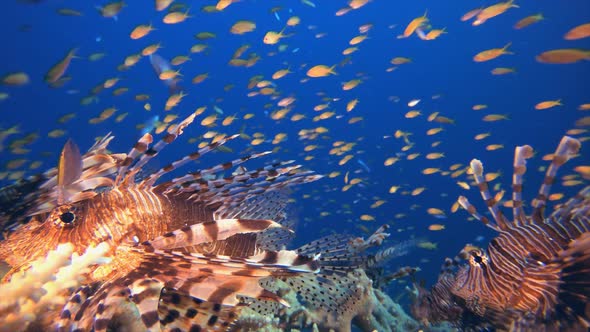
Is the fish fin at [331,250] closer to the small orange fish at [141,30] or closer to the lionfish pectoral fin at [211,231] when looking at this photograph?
the lionfish pectoral fin at [211,231]

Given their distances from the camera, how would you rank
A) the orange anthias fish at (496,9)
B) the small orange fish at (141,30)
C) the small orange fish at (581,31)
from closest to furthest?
the small orange fish at (581,31)
the orange anthias fish at (496,9)
the small orange fish at (141,30)

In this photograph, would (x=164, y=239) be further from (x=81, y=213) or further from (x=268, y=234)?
(x=268, y=234)

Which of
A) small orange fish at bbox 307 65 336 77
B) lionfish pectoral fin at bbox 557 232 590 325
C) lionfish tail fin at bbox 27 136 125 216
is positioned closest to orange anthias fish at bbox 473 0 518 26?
small orange fish at bbox 307 65 336 77

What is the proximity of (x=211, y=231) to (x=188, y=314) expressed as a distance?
0.56 meters

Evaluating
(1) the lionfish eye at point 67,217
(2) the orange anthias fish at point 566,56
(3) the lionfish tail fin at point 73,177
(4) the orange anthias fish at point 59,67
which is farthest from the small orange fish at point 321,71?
(1) the lionfish eye at point 67,217

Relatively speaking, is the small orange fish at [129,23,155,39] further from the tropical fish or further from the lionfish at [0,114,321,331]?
the lionfish at [0,114,321,331]

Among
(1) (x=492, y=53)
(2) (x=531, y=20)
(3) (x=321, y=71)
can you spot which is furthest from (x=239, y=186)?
(2) (x=531, y=20)

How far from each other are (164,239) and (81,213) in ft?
2.34

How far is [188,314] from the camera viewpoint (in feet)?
5.68

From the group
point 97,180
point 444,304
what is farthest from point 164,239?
point 444,304

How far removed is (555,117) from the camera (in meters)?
49.4

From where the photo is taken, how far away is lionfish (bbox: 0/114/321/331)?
1481 millimetres

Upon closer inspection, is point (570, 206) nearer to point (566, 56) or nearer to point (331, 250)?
point (331, 250)

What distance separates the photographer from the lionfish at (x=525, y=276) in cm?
219
